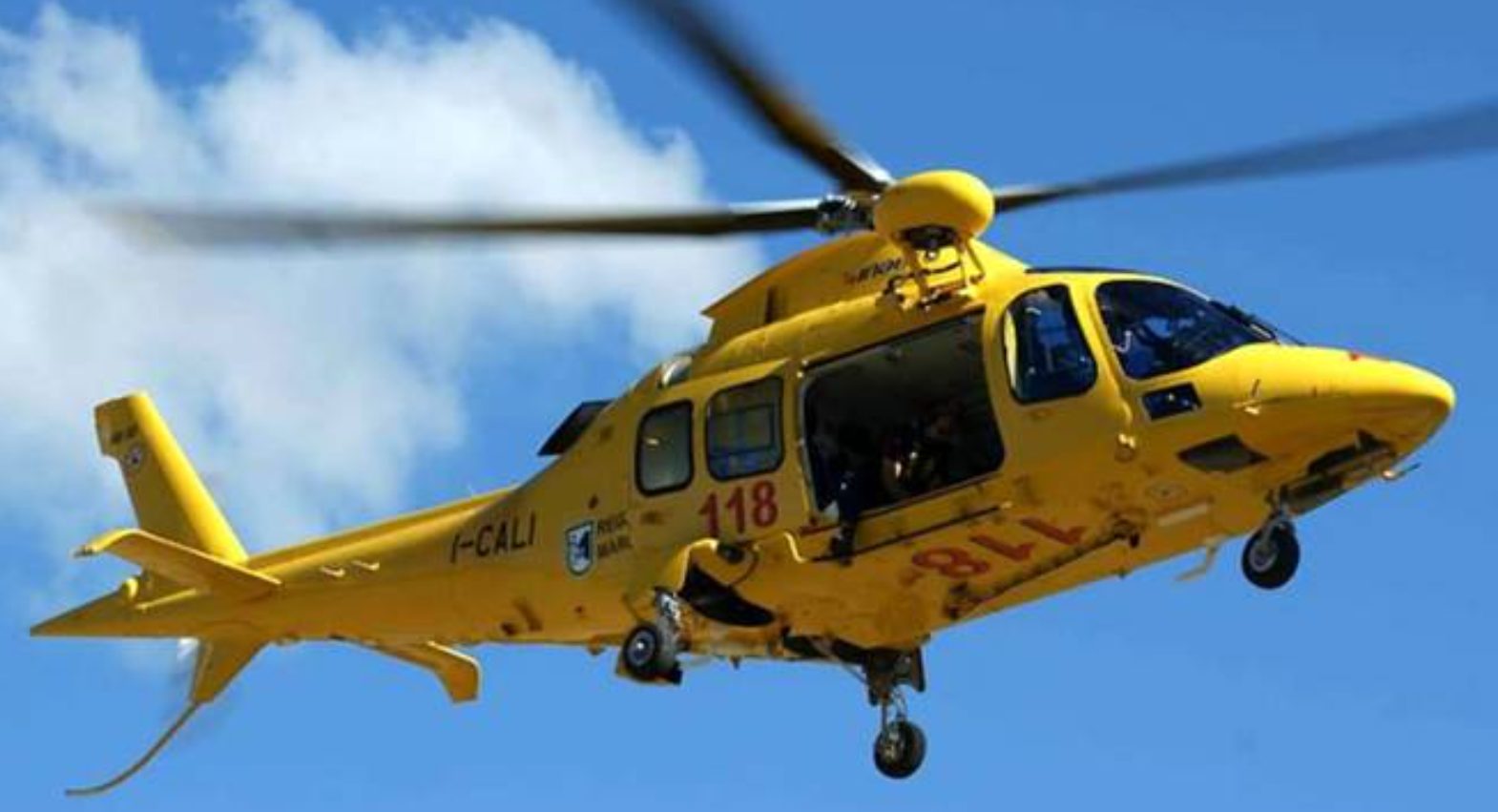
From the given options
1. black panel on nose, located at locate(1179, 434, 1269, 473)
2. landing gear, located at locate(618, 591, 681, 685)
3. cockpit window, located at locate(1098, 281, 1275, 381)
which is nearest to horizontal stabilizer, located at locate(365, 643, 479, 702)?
landing gear, located at locate(618, 591, 681, 685)

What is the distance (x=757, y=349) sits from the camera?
86.2ft

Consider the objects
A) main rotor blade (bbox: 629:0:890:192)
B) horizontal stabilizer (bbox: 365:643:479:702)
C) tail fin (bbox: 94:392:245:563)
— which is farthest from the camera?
tail fin (bbox: 94:392:245:563)

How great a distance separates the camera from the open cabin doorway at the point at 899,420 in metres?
25.1

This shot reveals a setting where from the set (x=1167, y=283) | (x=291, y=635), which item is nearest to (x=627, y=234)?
(x=1167, y=283)

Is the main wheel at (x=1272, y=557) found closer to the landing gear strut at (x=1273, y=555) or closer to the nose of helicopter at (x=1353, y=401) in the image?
the landing gear strut at (x=1273, y=555)

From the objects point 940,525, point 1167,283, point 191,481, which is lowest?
point 940,525

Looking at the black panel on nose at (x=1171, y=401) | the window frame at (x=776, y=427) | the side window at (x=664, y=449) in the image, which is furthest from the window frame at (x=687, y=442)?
the black panel on nose at (x=1171, y=401)

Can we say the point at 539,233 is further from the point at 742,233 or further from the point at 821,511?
the point at 821,511

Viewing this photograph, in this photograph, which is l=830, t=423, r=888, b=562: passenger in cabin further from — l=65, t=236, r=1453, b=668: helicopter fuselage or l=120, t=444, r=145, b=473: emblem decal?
l=120, t=444, r=145, b=473: emblem decal

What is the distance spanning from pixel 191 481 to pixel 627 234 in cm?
828

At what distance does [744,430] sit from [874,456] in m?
1.15

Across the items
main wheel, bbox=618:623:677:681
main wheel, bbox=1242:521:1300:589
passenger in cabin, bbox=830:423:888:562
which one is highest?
passenger in cabin, bbox=830:423:888:562

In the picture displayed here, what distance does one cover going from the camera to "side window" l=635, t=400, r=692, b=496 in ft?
86.3

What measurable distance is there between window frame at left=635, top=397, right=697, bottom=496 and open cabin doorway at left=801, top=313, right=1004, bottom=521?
4.03 feet
